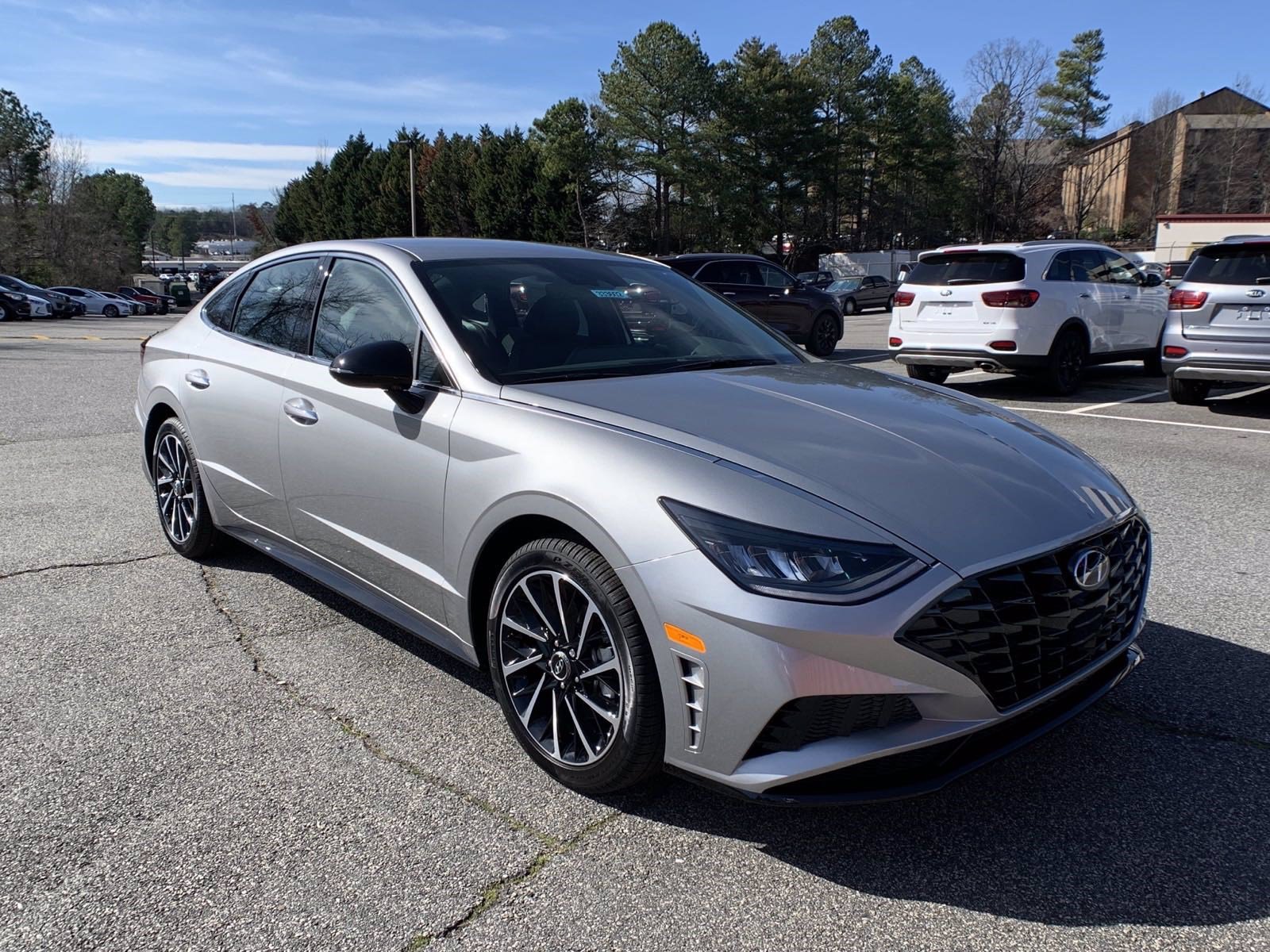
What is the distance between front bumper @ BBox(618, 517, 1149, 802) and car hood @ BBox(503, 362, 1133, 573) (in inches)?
9.2

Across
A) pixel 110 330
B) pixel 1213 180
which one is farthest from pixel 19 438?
pixel 1213 180

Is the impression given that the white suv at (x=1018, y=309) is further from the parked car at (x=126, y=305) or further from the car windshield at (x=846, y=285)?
the parked car at (x=126, y=305)

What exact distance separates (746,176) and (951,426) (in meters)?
68.2

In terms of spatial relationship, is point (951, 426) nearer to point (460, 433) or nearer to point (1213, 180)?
point (460, 433)

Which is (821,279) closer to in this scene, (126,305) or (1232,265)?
(1232,265)

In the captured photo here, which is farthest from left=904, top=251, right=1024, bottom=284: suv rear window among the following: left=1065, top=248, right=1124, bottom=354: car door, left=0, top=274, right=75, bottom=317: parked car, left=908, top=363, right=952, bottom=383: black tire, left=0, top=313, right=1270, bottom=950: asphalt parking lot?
left=0, top=274, right=75, bottom=317: parked car

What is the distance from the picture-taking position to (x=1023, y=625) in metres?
2.48

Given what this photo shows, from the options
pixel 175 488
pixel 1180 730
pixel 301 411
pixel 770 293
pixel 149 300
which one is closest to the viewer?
pixel 1180 730

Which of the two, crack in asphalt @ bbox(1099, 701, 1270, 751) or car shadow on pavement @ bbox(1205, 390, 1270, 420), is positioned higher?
car shadow on pavement @ bbox(1205, 390, 1270, 420)

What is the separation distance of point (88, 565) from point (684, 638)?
12.8 ft

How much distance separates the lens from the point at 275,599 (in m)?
4.61

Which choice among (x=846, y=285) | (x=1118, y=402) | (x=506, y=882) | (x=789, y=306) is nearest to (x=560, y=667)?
(x=506, y=882)

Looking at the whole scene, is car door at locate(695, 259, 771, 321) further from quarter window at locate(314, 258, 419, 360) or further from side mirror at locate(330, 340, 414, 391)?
side mirror at locate(330, 340, 414, 391)

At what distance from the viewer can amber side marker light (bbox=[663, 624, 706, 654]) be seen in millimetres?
2428
